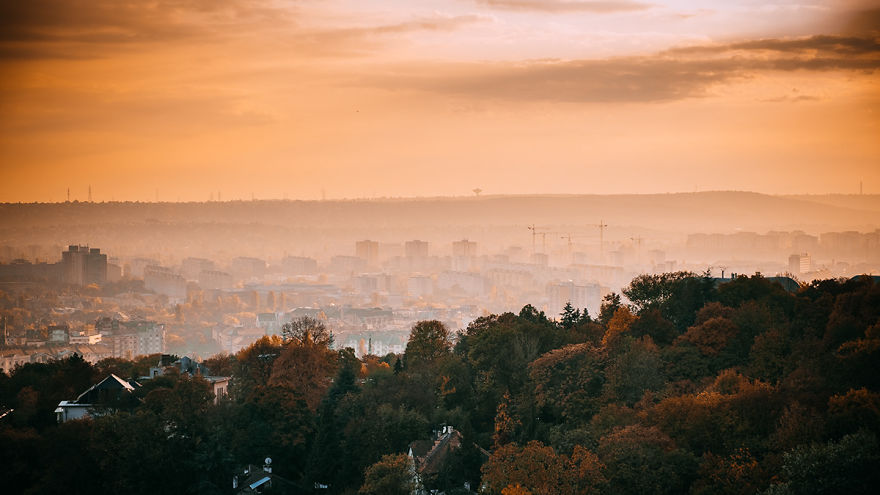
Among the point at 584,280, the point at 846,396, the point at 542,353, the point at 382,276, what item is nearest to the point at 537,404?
the point at 542,353

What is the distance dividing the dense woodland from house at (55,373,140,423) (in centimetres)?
40

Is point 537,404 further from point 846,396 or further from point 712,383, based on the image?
point 846,396

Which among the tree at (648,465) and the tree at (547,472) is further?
the tree at (547,472)

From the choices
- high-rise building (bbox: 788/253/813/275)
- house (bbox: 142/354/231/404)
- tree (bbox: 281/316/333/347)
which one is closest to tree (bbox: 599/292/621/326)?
tree (bbox: 281/316/333/347)

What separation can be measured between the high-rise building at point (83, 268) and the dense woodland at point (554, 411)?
10705 cm

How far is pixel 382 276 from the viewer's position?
158 metres

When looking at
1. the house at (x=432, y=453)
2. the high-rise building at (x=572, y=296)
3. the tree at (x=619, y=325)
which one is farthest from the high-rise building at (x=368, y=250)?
the house at (x=432, y=453)

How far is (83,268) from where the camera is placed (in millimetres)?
140125

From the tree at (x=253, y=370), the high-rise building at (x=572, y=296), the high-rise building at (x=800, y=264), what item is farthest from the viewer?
the high-rise building at (x=572, y=296)

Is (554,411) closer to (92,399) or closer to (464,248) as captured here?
(92,399)

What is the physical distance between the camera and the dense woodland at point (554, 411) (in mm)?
21812

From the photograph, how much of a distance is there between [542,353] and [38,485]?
1314 centimetres

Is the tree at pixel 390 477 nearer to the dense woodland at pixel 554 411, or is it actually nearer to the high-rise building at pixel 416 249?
the dense woodland at pixel 554 411

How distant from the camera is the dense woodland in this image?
71.6 ft
